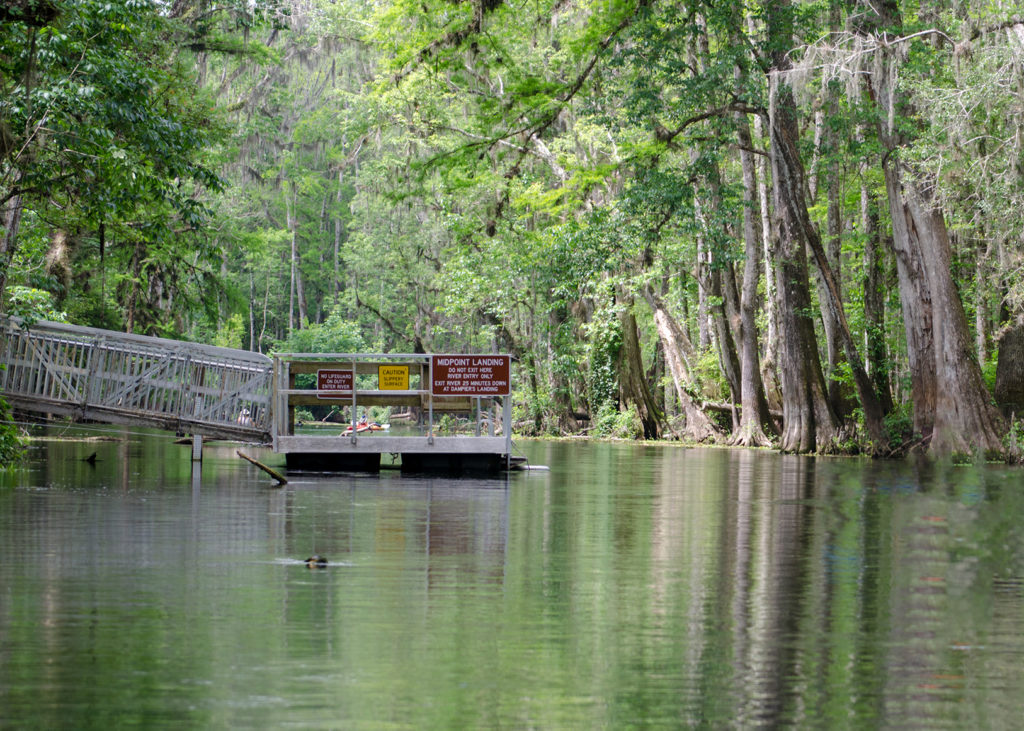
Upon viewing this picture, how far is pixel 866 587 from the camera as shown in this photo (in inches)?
356

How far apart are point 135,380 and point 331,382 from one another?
3.31 metres

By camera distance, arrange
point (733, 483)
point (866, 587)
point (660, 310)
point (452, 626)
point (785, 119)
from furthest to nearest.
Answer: point (660, 310), point (785, 119), point (733, 483), point (866, 587), point (452, 626)

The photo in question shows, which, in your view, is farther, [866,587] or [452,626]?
[866,587]

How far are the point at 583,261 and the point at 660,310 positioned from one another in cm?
917

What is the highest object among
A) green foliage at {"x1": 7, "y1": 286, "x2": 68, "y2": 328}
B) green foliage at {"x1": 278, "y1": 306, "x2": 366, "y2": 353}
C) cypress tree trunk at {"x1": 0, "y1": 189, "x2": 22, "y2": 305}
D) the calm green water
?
green foliage at {"x1": 278, "y1": 306, "x2": 366, "y2": 353}

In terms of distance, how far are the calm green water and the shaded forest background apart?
7.00 metres

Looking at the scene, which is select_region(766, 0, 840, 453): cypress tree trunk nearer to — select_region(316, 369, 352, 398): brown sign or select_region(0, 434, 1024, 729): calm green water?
select_region(316, 369, 352, 398): brown sign

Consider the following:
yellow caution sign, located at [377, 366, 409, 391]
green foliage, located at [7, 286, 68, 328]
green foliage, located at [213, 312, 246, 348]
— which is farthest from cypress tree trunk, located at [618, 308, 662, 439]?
green foliage, located at [213, 312, 246, 348]

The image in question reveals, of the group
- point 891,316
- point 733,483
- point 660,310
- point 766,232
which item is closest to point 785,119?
point 766,232

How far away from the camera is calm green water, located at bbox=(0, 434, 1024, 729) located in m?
5.59

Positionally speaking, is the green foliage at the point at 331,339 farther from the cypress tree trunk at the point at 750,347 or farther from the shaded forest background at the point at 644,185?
the cypress tree trunk at the point at 750,347

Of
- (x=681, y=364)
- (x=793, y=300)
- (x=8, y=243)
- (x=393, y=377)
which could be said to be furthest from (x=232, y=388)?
(x=681, y=364)

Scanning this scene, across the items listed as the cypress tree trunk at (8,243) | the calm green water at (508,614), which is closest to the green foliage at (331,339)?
the cypress tree trunk at (8,243)

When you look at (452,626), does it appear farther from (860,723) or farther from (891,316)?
(891,316)
